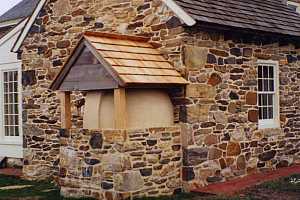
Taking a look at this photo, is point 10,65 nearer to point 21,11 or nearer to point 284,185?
point 21,11

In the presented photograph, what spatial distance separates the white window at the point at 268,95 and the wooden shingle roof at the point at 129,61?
11.3 ft

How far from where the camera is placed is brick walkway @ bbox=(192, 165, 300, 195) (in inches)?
426

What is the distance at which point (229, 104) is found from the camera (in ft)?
40.0

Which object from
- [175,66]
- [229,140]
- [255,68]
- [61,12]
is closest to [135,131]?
[175,66]

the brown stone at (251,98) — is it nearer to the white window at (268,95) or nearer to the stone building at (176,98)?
the stone building at (176,98)

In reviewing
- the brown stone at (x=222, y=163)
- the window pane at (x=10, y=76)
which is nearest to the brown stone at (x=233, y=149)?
the brown stone at (x=222, y=163)

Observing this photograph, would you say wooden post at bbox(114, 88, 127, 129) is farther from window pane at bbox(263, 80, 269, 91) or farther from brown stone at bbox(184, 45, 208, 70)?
window pane at bbox(263, 80, 269, 91)

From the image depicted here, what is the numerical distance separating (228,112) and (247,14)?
286 centimetres

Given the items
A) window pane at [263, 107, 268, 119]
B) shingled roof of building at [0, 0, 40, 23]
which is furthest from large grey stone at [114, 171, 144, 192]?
shingled roof of building at [0, 0, 40, 23]

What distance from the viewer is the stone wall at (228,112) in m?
11.2

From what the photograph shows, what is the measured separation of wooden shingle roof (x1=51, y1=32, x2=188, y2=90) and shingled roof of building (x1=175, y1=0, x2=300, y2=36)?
4.32ft

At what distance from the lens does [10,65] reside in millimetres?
16406

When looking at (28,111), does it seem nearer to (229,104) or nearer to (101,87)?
(101,87)

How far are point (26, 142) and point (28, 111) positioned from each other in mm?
947
